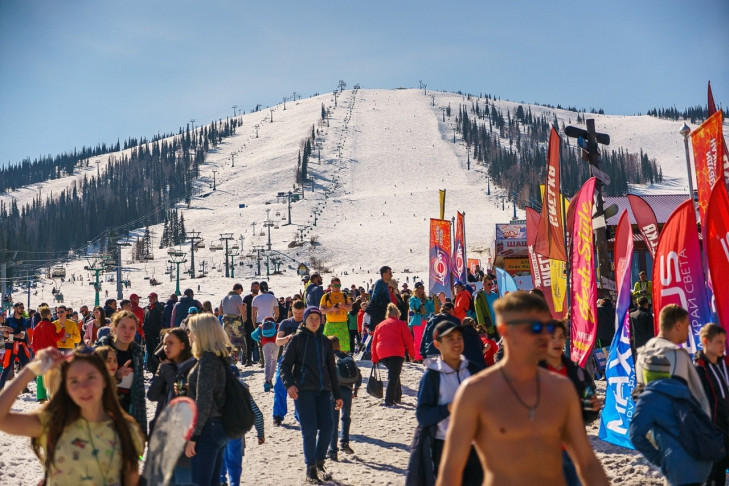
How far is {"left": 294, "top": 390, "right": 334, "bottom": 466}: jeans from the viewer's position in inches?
263

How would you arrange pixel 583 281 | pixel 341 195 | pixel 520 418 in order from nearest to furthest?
pixel 520 418 → pixel 583 281 → pixel 341 195

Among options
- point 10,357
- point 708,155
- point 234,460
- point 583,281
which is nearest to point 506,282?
point 583,281

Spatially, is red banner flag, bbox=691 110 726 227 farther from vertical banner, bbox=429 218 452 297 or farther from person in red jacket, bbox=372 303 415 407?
vertical banner, bbox=429 218 452 297

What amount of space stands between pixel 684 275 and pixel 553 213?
272 cm

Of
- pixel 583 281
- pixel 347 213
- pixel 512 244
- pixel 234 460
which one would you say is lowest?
pixel 234 460

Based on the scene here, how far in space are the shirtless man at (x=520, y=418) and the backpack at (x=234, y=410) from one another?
242cm

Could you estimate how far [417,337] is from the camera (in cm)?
1421

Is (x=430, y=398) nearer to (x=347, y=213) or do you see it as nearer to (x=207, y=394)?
(x=207, y=394)

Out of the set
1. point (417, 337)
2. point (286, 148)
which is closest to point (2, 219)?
point (286, 148)

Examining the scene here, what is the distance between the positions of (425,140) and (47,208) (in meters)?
81.3

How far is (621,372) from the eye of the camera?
6840mm

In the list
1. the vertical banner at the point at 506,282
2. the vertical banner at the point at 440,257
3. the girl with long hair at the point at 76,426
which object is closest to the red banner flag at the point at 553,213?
the vertical banner at the point at 506,282

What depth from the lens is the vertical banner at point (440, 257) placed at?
17356 millimetres

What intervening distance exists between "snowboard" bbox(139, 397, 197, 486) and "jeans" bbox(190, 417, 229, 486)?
161cm
